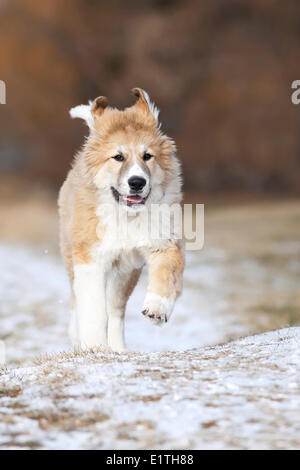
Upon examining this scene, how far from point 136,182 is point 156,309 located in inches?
38.9

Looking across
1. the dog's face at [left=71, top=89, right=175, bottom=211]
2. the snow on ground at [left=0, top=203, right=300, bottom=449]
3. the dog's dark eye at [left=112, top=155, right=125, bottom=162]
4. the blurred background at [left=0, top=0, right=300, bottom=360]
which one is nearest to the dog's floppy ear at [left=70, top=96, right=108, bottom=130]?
the dog's face at [left=71, top=89, right=175, bottom=211]

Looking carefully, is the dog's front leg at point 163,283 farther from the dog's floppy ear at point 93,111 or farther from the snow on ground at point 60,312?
the snow on ground at point 60,312

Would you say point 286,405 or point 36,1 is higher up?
point 36,1

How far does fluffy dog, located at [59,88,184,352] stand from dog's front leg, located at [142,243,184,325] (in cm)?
1

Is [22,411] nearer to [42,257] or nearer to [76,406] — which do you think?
[76,406]

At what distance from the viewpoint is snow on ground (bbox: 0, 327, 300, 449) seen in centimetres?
337

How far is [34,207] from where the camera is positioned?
19203mm

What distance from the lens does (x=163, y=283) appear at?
18.0 ft

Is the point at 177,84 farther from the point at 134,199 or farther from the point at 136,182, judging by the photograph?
the point at 136,182

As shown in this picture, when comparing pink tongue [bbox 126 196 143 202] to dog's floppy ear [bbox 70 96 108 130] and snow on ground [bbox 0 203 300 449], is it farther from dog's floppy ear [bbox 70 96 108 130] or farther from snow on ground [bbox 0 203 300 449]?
snow on ground [bbox 0 203 300 449]

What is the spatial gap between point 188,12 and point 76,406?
2032cm

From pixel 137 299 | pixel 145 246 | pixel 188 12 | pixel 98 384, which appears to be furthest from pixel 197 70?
pixel 98 384

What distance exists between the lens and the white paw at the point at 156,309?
5.21 meters

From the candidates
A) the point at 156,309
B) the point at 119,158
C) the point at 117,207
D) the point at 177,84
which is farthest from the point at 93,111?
the point at 177,84
